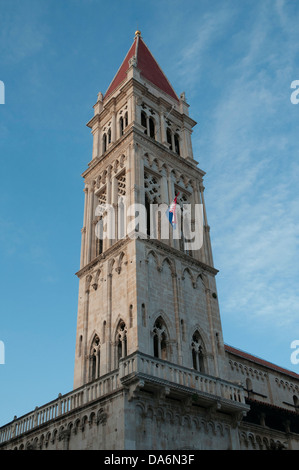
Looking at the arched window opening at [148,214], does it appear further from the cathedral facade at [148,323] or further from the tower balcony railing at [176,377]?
the tower balcony railing at [176,377]

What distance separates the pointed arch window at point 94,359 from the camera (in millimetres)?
23391

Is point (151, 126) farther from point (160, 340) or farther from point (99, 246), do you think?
point (160, 340)

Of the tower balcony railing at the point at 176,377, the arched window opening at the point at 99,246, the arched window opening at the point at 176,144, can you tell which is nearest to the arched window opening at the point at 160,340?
the tower balcony railing at the point at 176,377

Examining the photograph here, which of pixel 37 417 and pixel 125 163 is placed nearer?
pixel 37 417

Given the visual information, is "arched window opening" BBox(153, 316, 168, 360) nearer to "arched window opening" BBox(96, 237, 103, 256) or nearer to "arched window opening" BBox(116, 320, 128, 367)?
"arched window opening" BBox(116, 320, 128, 367)

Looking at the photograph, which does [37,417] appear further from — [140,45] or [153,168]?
[140,45]

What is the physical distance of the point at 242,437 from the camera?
22.1 meters

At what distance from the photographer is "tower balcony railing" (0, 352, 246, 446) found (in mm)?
18500

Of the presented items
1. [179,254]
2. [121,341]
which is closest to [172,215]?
[179,254]

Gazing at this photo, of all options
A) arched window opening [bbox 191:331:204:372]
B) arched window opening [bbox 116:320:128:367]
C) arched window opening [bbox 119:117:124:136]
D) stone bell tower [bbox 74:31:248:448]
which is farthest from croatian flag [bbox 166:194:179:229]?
arched window opening [bbox 119:117:124:136]

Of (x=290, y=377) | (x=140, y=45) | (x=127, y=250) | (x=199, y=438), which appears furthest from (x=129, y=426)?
(x=140, y=45)

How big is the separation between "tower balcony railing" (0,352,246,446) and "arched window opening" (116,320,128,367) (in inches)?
104

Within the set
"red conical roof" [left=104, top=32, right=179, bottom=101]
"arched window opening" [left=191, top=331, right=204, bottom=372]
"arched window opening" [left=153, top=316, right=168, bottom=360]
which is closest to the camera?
"arched window opening" [left=153, top=316, right=168, bottom=360]

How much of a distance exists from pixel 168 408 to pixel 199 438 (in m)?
1.98
